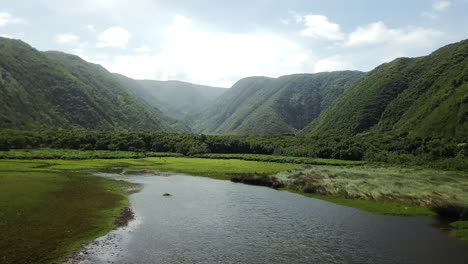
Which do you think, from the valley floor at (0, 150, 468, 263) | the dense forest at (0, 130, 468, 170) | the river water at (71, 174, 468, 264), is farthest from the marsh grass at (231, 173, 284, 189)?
the dense forest at (0, 130, 468, 170)

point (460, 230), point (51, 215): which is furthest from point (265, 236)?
point (51, 215)

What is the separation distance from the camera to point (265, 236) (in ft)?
136

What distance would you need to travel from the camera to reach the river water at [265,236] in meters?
34.5

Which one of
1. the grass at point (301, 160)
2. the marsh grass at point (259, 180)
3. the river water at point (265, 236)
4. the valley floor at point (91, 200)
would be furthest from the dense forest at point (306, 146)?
the river water at point (265, 236)

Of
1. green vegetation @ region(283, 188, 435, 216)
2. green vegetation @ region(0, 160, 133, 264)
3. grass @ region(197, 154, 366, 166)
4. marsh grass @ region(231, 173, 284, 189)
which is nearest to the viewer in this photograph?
green vegetation @ region(0, 160, 133, 264)

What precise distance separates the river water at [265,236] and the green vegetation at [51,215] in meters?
2.81

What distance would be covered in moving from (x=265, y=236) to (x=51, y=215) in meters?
26.5

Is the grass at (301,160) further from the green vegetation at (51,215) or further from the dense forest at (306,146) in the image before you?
the green vegetation at (51,215)

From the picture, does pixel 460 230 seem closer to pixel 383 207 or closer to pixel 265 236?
pixel 383 207

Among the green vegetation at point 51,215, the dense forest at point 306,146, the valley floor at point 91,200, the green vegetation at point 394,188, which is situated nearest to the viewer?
the green vegetation at point 51,215

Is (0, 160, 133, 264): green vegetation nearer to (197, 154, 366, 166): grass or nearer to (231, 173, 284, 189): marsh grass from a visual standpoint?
(231, 173, 284, 189): marsh grass

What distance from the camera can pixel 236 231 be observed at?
142ft

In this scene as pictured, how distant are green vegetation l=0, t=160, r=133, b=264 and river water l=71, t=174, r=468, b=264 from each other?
2.81 m

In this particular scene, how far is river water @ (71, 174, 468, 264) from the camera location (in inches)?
1358
